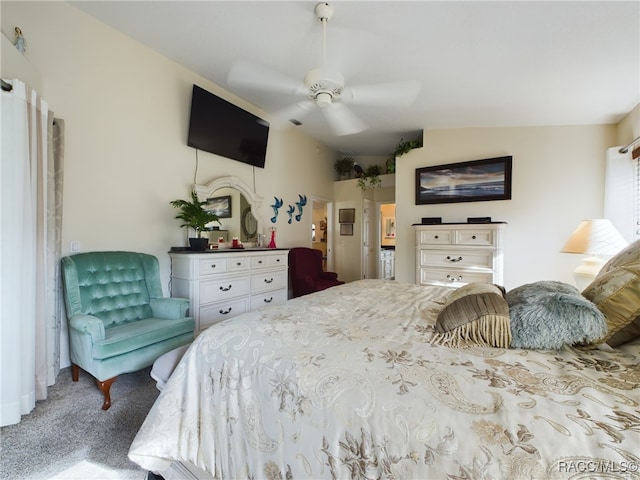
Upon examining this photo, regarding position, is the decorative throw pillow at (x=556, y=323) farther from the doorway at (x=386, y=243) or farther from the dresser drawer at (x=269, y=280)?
the doorway at (x=386, y=243)

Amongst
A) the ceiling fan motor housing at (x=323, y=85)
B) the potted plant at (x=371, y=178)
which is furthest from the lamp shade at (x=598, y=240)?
the potted plant at (x=371, y=178)

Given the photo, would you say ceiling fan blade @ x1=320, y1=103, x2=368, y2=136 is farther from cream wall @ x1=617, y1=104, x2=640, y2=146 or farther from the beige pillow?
cream wall @ x1=617, y1=104, x2=640, y2=146

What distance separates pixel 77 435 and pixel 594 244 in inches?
168

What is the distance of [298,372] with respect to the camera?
0.94 meters

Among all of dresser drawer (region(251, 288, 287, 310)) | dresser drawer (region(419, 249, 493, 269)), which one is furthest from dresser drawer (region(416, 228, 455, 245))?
dresser drawer (region(251, 288, 287, 310))

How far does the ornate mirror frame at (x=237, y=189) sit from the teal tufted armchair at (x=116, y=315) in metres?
1.02

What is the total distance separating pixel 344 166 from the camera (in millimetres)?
6090

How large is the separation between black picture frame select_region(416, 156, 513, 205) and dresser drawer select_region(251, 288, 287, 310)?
2505 millimetres

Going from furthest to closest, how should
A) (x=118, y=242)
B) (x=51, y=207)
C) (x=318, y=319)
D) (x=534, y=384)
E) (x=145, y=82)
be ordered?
(x=145, y=82), (x=118, y=242), (x=51, y=207), (x=318, y=319), (x=534, y=384)

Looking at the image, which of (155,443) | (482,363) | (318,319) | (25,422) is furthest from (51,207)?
(482,363)

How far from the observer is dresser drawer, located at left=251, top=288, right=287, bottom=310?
11.2 feet

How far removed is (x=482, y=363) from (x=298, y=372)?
2.01 feet

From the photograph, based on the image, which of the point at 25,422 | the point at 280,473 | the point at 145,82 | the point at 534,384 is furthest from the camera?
the point at 145,82

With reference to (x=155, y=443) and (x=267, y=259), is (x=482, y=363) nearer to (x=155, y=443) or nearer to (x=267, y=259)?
(x=155, y=443)
